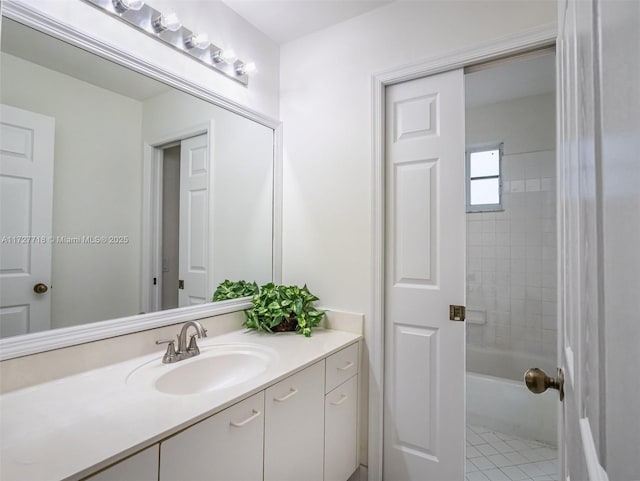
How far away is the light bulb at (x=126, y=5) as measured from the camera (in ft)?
4.18

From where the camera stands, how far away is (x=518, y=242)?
2.70m

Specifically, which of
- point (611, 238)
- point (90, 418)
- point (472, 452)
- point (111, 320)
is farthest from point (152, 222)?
point (472, 452)

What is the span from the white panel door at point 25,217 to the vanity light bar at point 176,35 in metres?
0.51

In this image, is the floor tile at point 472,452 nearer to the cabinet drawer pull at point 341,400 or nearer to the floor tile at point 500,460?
the floor tile at point 500,460

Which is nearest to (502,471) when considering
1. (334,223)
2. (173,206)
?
(334,223)

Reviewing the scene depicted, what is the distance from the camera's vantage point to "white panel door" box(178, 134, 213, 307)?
63.6 inches

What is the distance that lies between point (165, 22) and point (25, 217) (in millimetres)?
947

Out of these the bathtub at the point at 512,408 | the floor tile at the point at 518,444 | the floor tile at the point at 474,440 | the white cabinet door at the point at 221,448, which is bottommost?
the floor tile at the point at 474,440

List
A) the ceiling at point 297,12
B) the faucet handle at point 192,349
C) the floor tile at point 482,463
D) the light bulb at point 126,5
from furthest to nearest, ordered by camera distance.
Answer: the floor tile at point 482,463 < the ceiling at point 297,12 < the faucet handle at point 192,349 < the light bulb at point 126,5

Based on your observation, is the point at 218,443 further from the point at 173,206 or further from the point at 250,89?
the point at 250,89

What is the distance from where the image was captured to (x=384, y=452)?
1723 mm

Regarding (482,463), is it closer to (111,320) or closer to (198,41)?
(111,320)

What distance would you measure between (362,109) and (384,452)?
1.79 m

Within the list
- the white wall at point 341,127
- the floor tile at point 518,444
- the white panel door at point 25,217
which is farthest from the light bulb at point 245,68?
the floor tile at point 518,444
